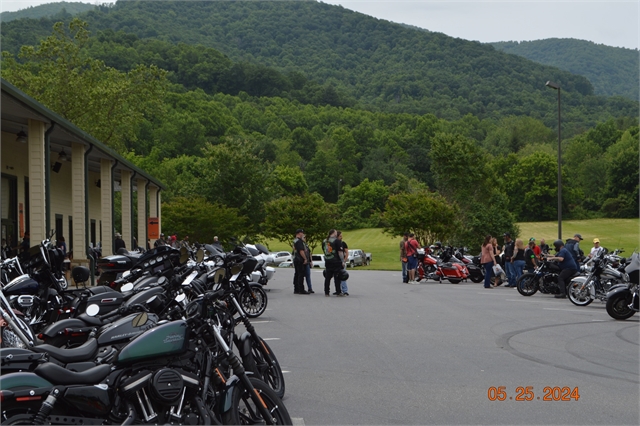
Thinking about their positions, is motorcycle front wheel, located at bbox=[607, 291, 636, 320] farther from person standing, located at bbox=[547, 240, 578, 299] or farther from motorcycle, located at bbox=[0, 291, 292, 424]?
motorcycle, located at bbox=[0, 291, 292, 424]

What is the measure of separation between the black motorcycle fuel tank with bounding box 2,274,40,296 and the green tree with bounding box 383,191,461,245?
1838 inches

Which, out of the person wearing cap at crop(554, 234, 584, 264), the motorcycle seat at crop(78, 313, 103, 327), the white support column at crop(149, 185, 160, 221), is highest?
the white support column at crop(149, 185, 160, 221)

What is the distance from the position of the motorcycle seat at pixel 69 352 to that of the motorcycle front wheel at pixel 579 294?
51.5 ft

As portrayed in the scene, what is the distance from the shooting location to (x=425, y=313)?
16906 mm

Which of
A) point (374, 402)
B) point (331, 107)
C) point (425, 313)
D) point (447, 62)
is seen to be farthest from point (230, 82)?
point (374, 402)

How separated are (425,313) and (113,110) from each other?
3560 cm

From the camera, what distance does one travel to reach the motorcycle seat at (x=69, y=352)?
533 cm

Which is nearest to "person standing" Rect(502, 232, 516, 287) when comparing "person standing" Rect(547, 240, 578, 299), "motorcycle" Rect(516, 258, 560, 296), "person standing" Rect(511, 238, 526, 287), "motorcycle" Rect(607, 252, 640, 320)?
"person standing" Rect(511, 238, 526, 287)

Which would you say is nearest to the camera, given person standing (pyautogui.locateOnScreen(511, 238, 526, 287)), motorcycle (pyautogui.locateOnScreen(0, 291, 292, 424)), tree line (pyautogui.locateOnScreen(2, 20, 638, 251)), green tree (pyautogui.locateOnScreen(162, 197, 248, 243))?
motorcycle (pyautogui.locateOnScreen(0, 291, 292, 424))

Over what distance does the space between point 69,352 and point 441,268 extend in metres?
25.9

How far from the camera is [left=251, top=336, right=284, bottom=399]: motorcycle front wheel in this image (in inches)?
293

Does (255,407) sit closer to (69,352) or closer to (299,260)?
(69,352)

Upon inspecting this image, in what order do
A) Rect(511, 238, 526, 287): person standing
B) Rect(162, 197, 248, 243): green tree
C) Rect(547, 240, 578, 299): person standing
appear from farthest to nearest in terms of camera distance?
Rect(162, 197, 248, 243): green tree < Rect(511, 238, 526, 287): person standing < Rect(547, 240, 578, 299): person standing

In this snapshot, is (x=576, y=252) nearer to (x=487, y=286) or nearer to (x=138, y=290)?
(x=487, y=286)
